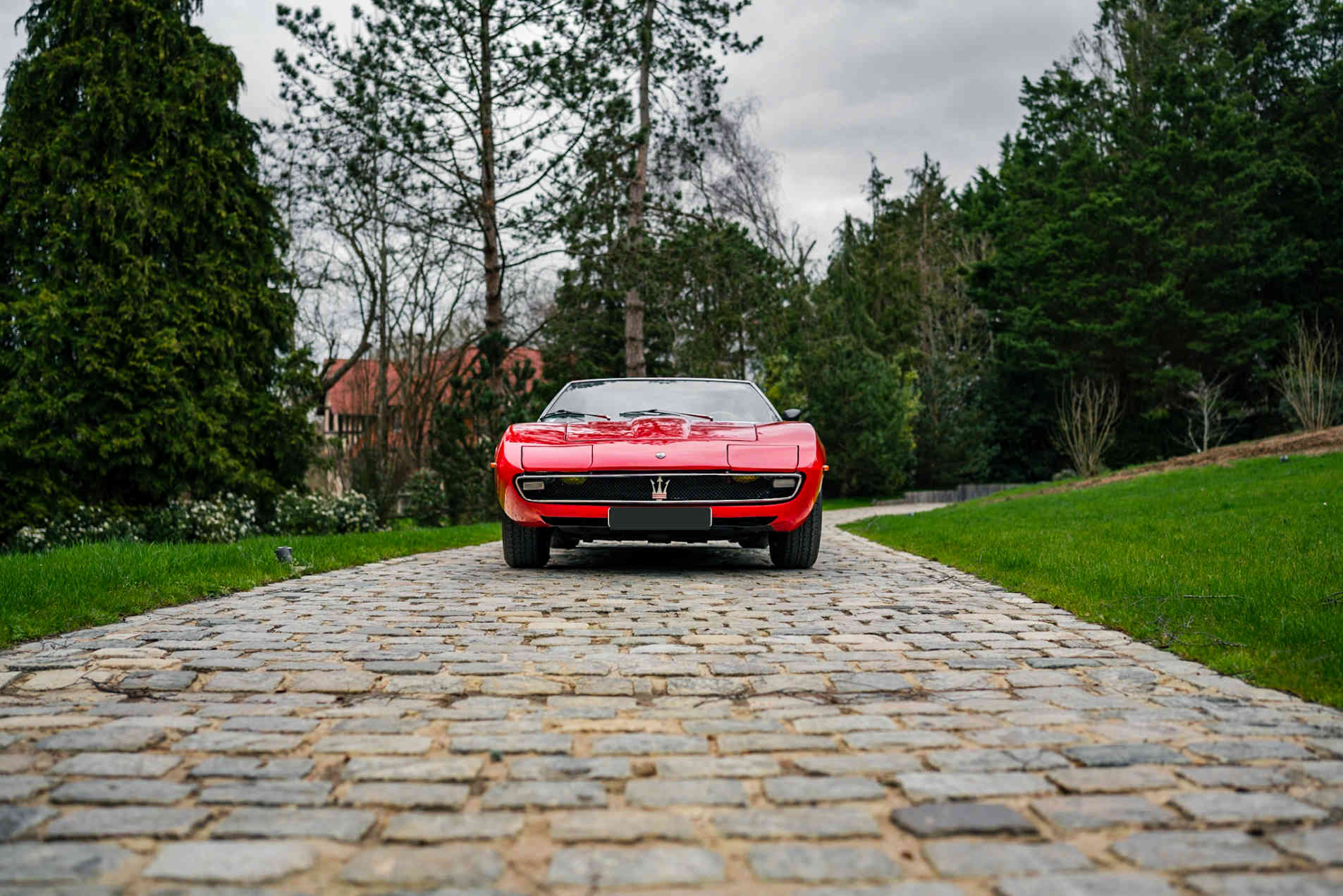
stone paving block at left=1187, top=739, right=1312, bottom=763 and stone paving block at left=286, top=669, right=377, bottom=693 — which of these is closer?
stone paving block at left=1187, top=739, right=1312, bottom=763

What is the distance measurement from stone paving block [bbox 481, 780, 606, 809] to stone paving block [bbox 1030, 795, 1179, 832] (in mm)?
1030

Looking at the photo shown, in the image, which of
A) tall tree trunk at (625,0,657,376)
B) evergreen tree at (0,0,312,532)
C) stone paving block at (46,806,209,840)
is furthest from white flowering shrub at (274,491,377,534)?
stone paving block at (46,806,209,840)

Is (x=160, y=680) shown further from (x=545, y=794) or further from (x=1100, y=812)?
(x=1100, y=812)

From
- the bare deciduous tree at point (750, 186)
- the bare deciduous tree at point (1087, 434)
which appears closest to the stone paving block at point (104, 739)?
the bare deciduous tree at point (1087, 434)

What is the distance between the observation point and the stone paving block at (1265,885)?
1793 millimetres

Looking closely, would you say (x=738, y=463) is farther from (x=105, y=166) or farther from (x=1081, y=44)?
(x=1081, y=44)

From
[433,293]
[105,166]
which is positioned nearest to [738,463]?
[105,166]

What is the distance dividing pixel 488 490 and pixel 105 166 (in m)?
7.52

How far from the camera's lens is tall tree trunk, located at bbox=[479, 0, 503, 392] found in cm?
1628

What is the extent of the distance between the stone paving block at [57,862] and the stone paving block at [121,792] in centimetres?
28

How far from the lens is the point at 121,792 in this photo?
2365 millimetres

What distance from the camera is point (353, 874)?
1.90 metres

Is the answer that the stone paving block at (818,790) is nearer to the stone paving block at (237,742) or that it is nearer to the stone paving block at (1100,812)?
the stone paving block at (1100,812)

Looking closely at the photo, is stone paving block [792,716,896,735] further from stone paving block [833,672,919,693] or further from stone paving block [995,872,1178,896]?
stone paving block [995,872,1178,896]
